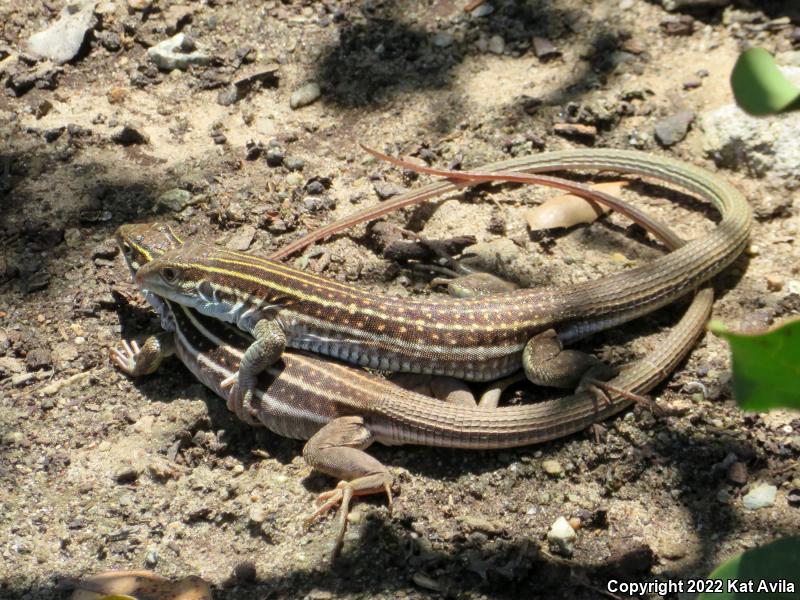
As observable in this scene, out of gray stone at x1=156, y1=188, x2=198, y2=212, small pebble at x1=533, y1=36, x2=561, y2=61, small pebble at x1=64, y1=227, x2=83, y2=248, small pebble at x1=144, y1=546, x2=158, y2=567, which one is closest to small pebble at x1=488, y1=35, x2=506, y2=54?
small pebble at x1=533, y1=36, x2=561, y2=61

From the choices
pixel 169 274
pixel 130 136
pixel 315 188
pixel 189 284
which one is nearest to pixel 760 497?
pixel 189 284

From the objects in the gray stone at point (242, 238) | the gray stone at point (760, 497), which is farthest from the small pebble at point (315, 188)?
the gray stone at point (760, 497)

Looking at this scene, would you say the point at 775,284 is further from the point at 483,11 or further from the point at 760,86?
the point at 760,86

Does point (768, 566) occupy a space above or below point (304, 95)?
above

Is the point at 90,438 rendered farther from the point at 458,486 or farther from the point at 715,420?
the point at 715,420

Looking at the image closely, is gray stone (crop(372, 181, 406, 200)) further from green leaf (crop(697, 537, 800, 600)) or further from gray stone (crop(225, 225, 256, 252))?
green leaf (crop(697, 537, 800, 600))
